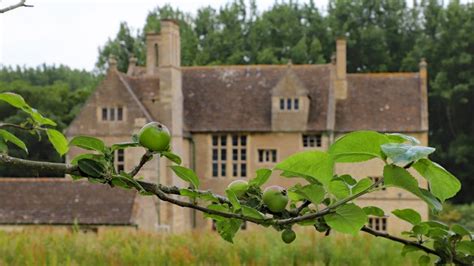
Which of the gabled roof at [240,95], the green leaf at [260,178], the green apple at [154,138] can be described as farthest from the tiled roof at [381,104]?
the green apple at [154,138]

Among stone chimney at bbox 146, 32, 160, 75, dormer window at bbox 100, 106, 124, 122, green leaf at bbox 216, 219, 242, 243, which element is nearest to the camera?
green leaf at bbox 216, 219, 242, 243

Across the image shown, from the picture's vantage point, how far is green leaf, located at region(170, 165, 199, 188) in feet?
5.10

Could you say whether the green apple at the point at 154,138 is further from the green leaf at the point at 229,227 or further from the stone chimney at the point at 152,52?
the stone chimney at the point at 152,52

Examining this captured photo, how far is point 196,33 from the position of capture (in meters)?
59.4

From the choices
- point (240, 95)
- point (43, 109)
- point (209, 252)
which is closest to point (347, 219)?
point (209, 252)

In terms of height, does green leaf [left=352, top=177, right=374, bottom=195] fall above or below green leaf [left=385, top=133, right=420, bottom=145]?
below

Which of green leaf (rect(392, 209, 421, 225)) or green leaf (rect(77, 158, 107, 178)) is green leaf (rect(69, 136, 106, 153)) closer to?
green leaf (rect(77, 158, 107, 178))

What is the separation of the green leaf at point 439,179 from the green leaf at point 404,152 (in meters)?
0.04

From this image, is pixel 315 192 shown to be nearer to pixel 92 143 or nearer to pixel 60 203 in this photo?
pixel 92 143

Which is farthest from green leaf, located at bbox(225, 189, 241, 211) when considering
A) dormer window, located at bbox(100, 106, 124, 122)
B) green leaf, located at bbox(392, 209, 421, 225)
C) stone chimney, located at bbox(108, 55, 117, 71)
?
dormer window, located at bbox(100, 106, 124, 122)

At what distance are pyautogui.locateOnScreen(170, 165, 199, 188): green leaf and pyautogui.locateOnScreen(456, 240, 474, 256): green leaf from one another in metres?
0.68

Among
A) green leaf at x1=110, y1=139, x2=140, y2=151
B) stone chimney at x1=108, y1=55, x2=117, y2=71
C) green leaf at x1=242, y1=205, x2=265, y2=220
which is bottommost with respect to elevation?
green leaf at x1=242, y1=205, x2=265, y2=220

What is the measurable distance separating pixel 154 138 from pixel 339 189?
31cm

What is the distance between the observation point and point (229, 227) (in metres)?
1.79
